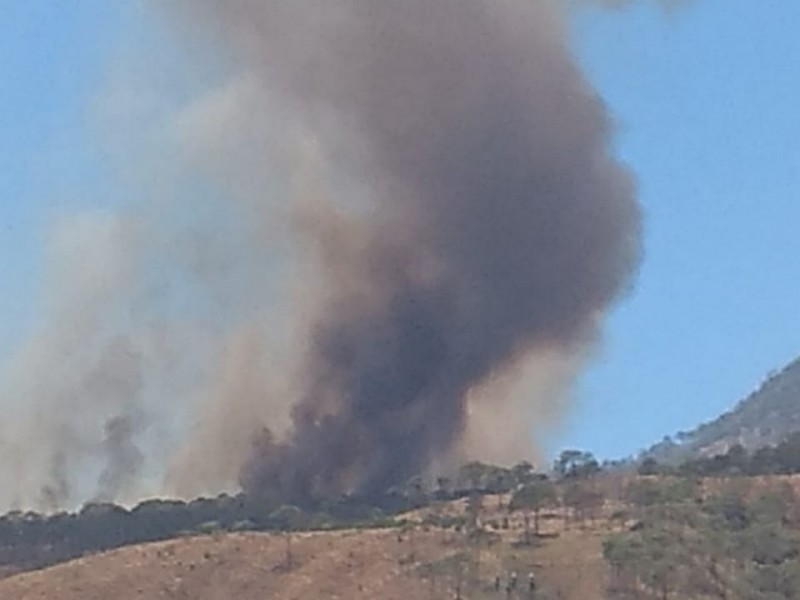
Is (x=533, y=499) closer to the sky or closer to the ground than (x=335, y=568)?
closer to the sky

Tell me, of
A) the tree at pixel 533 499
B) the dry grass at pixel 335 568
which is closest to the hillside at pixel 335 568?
the dry grass at pixel 335 568

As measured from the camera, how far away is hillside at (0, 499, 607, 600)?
99312 millimetres

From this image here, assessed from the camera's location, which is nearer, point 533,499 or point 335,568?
point 335,568

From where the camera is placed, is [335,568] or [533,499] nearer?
[335,568]

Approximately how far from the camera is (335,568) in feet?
354

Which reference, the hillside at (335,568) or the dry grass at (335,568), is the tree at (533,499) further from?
the hillside at (335,568)

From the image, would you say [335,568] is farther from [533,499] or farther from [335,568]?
[533,499]

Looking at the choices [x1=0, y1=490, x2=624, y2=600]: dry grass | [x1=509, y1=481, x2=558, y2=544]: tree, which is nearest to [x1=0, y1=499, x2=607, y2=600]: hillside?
[x1=0, y1=490, x2=624, y2=600]: dry grass

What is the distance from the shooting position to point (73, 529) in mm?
143625

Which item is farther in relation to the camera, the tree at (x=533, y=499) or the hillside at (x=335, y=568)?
the tree at (x=533, y=499)

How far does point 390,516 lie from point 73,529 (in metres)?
30.5

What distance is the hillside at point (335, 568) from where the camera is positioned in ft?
326

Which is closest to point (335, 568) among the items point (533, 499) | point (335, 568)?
point (335, 568)

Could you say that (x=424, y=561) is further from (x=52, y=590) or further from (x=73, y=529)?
(x=73, y=529)
